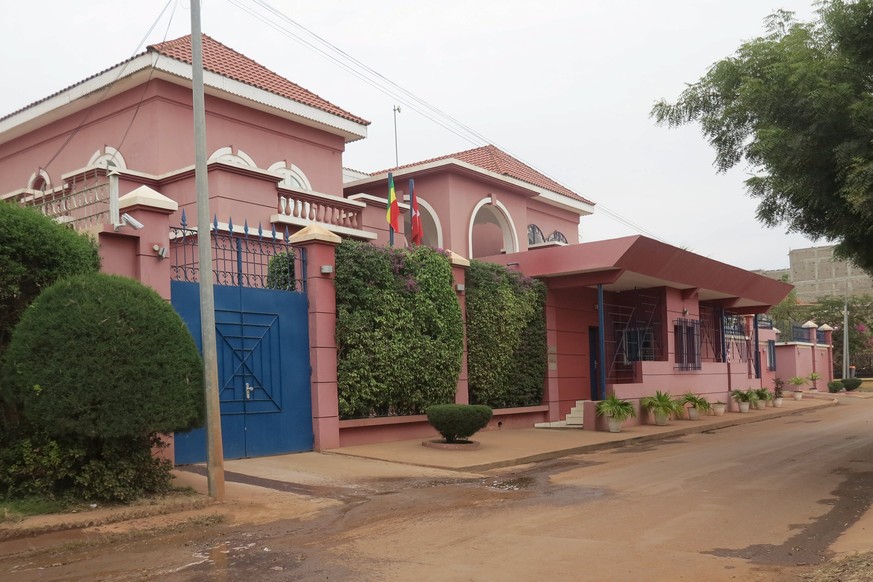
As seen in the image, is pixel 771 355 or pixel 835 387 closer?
pixel 771 355

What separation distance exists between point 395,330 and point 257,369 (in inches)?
123

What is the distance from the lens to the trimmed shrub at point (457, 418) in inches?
590

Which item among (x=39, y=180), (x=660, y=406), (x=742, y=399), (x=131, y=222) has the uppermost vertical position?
(x=39, y=180)

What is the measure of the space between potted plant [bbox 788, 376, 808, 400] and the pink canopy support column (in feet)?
87.7

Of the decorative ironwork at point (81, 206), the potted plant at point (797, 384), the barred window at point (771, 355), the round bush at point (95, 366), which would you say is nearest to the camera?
the round bush at point (95, 366)

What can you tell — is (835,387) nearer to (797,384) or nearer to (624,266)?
(797,384)

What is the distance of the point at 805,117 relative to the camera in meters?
11.2

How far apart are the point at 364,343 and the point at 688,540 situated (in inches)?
337

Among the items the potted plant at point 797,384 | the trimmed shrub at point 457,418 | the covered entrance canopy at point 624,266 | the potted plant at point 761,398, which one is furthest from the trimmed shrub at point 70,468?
the potted plant at point 797,384

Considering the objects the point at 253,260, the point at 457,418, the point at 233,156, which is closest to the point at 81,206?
the point at 253,260

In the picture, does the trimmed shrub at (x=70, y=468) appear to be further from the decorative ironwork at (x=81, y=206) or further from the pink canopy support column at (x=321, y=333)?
the pink canopy support column at (x=321, y=333)

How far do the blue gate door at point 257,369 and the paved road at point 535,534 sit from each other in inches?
115

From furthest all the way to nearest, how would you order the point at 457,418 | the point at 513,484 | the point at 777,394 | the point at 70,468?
1. the point at 777,394
2. the point at 457,418
3. the point at 513,484
4. the point at 70,468

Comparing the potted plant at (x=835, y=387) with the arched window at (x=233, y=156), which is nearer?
the arched window at (x=233, y=156)
